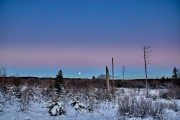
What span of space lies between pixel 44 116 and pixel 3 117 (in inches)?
91.2

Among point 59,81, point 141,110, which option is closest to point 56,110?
point 141,110

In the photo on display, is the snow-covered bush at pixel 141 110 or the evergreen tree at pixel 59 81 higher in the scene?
the evergreen tree at pixel 59 81

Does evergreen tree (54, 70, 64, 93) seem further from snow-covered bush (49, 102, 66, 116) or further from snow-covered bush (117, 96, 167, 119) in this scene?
snow-covered bush (117, 96, 167, 119)

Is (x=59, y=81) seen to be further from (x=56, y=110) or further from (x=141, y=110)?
(x=141, y=110)

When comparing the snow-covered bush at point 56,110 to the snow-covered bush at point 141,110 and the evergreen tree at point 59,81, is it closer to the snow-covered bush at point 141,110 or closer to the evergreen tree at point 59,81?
the snow-covered bush at point 141,110

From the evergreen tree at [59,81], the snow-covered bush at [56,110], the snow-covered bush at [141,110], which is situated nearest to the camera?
the snow-covered bush at [141,110]

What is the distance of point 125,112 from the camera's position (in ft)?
42.7

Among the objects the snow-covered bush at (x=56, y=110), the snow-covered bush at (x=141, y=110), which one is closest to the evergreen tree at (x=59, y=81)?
the snow-covered bush at (x=56, y=110)

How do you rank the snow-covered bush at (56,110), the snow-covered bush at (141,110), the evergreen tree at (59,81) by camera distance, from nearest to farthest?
the snow-covered bush at (141,110), the snow-covered bush at (56,110), the evergreen tree at (59,81)

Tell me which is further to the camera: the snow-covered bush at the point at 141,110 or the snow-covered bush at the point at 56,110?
the snow-covered bush at the point at 56,110

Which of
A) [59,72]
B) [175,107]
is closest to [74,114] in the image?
[175,107]

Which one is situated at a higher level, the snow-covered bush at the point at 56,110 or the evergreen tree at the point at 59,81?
the evergreen tree at the point at 59,81

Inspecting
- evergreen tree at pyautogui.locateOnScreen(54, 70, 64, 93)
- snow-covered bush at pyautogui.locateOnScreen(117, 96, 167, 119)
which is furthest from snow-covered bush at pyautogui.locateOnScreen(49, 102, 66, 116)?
evergreen tree at pyautogui.locateOnScreen(54, 70, 64, 93)

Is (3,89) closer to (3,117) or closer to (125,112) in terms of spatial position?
(3,117)
